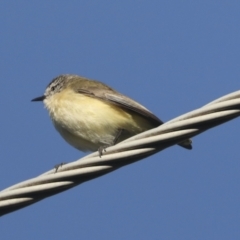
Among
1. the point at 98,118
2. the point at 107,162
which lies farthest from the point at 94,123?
the point at 107,162

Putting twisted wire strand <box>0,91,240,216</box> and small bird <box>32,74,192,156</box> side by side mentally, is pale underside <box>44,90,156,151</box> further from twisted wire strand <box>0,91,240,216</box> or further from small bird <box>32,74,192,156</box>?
twisted wire strand <box>0,91,240,216</box>

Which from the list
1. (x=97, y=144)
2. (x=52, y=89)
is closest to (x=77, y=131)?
(x=97, y=144)

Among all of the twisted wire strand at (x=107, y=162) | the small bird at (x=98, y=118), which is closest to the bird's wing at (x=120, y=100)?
the small bird at (x=98, y=118)

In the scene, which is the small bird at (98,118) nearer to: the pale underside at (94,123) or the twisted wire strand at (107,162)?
the pale underside at (94,123)

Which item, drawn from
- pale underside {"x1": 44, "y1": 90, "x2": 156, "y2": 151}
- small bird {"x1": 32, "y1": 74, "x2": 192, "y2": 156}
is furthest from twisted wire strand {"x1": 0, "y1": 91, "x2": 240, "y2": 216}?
pale underside {"x1": 44, "y1": 90, "x2": 156, "y2": 151}

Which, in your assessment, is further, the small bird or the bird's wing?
the small bird
